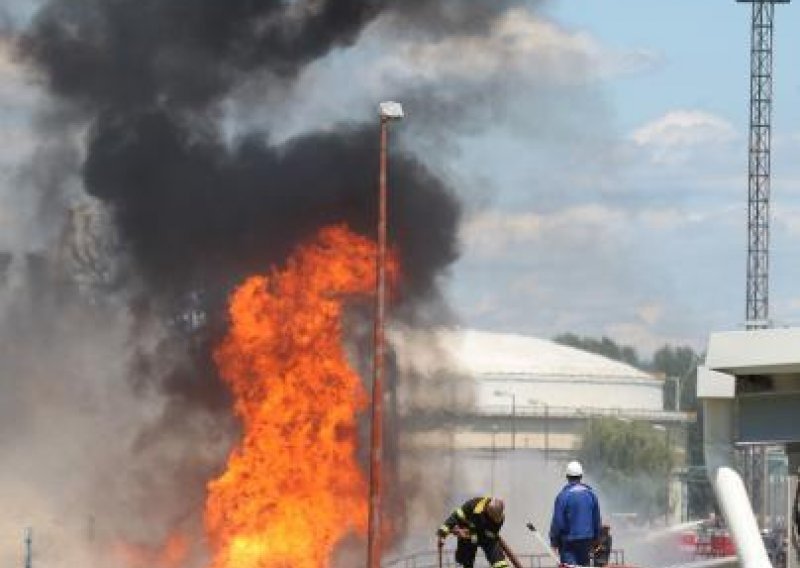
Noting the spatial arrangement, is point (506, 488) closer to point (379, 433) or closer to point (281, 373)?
point (281, 373)

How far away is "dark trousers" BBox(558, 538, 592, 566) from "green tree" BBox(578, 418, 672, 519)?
3514 inches

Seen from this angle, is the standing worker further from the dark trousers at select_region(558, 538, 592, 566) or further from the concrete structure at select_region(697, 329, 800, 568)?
the concrete structure at select_region(697, 329, 800, 568)

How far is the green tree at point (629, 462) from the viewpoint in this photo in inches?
4486

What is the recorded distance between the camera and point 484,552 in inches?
886

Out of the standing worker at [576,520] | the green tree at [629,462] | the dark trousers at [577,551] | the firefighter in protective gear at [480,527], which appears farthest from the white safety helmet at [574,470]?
the green tree at [629,462]

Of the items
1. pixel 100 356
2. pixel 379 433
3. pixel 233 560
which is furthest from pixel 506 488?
pixel 379 433

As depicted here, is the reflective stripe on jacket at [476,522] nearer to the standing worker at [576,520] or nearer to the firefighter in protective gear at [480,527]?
the firefighter in protective gear at [480,527]

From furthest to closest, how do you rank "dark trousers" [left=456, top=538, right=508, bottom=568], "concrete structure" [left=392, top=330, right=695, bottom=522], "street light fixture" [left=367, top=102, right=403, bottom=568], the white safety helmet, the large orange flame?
"concrete structure" [left=392, top=330, right=695, bottom=522], the large orange flame, "street light fixture" [left=367, top=102, right=403, bottom=568], "dark trousers" [left=456, top=538, right=508, bottom=568], the white safety helmet

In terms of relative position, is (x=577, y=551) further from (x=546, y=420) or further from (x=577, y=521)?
(x=546, y=420)

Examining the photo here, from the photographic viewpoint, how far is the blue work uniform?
21812 mm

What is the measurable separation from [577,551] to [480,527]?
109 cm

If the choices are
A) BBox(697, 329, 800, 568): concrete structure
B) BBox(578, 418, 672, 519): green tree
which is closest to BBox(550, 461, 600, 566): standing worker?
BBox(697, 329, 800, 568): concrete structure

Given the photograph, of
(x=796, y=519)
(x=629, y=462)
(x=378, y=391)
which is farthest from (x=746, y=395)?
(x=629, y=462)

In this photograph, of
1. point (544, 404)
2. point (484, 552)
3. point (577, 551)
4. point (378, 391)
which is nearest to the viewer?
point (577, 551)
